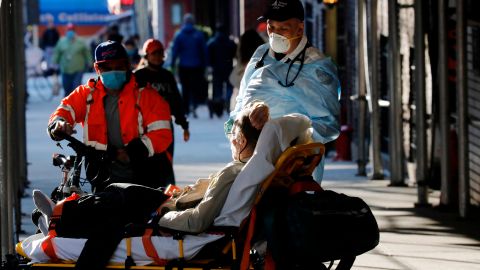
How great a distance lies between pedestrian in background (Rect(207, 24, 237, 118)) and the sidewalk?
37.5 feet

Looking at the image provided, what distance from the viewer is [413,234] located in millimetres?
12055

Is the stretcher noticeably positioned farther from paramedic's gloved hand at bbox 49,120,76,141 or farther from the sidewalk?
the sidewalk

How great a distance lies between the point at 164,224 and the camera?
759 cm

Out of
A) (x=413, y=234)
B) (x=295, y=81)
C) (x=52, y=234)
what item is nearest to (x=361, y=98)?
(x=413, y=234)

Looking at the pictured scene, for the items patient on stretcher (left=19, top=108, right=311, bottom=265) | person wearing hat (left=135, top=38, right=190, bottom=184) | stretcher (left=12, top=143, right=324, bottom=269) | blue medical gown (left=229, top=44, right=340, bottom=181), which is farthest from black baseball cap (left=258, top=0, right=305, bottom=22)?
person wearing hat (left=135, top=38, right=190, bottom=184)

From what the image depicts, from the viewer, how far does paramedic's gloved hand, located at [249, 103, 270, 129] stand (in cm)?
766

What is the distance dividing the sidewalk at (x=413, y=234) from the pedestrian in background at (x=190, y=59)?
11.8m

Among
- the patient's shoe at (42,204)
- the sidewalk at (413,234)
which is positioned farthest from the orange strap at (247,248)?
the sidewalk at (413,234)

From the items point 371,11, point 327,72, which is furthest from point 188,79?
point 327,72

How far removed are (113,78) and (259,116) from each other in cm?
209

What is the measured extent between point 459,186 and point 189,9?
35.3 m

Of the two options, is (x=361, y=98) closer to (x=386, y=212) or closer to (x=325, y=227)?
(x=386, y=212)

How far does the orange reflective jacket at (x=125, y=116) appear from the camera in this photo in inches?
377

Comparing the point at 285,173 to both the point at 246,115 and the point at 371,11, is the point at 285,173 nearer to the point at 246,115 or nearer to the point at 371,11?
the point at 246,115
